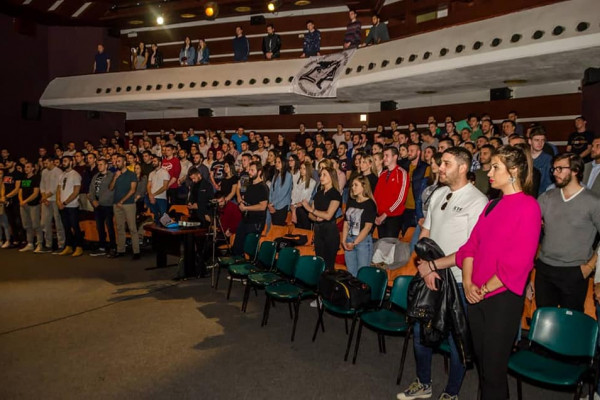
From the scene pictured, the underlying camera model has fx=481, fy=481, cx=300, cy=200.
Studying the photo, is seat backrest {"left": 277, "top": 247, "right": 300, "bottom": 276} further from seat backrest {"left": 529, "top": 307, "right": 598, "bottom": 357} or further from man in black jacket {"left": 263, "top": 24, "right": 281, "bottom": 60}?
man in black jacket {"left": 263, "top": 24, "right": 281, "bottom": 60}

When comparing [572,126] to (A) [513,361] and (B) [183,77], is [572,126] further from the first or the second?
(B) [183,77]

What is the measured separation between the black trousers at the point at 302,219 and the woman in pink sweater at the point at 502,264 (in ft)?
16.2

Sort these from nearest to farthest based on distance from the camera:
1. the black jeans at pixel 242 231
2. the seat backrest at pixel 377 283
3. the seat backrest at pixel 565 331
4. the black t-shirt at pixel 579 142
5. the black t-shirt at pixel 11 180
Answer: the seat backrest at pixel 565 331, the seat backrest at pixel 377 283, the black jeans at pixel 242 231, the black t-shirt at pixel 579 142, the black t-shirt at pixel 11 180

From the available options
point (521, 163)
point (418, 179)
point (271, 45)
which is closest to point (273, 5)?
point (271, 45)

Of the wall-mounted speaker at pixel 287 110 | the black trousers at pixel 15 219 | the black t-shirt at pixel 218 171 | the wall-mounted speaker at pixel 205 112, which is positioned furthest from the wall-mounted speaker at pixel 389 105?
the black trousers at pixel 15 219

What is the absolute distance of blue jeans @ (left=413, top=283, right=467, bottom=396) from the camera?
326 centimetres

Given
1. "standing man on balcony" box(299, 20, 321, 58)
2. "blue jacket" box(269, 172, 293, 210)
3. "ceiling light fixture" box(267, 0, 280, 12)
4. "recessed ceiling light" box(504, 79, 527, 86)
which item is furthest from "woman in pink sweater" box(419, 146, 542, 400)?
"ceiling light fixture" box(267, 0, 280, 12)

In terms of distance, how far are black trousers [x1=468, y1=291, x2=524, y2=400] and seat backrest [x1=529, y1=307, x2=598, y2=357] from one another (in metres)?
0.69

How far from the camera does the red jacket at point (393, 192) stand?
6105mm

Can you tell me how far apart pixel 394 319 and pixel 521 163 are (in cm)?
182

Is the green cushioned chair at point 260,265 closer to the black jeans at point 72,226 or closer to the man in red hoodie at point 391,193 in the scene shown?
the man in red hoodie at point 391,193

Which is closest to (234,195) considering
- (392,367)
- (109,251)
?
(109,251)

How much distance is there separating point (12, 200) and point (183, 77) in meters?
6.13

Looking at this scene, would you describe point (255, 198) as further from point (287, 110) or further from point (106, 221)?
point (287, 110)
